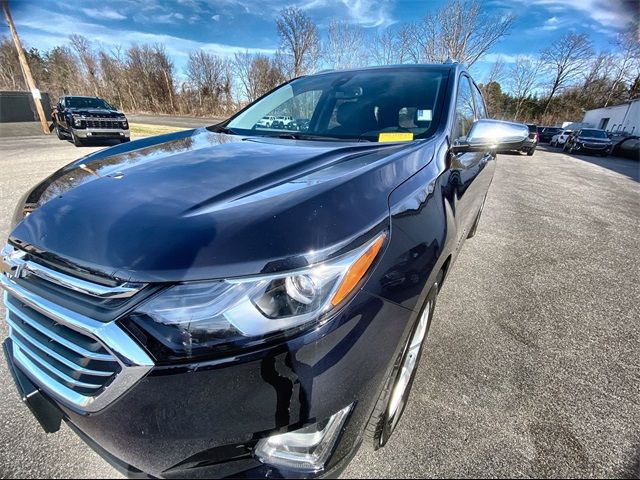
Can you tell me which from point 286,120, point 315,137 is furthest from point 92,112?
point 315,137

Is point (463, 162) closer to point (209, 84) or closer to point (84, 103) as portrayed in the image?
point (84, 103)

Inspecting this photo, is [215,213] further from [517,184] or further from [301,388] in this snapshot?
[517,184]

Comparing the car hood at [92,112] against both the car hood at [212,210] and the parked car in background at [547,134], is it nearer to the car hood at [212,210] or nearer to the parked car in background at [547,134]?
the car hood at [212,210]

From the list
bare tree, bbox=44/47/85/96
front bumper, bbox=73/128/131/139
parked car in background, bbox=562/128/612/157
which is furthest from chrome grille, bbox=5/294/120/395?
bare tree, bbox=44/47/85/96

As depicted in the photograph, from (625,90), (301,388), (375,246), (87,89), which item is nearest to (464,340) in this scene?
(375,246)

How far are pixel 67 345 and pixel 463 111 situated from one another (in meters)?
2.75

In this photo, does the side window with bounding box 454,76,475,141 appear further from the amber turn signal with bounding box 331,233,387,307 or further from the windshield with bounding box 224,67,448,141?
the amber turn signal with bounding box 331,233,387,307

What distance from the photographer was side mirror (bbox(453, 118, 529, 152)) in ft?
6.93

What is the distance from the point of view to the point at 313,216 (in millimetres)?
1075

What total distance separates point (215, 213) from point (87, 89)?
75.5 metres

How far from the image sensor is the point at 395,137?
2002 mm

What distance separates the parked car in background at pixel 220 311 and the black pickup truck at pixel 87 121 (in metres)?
13.1

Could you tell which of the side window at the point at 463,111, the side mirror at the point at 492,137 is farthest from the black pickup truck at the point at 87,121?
the side mirror at the point at 492,137

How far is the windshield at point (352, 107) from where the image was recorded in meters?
2.20
